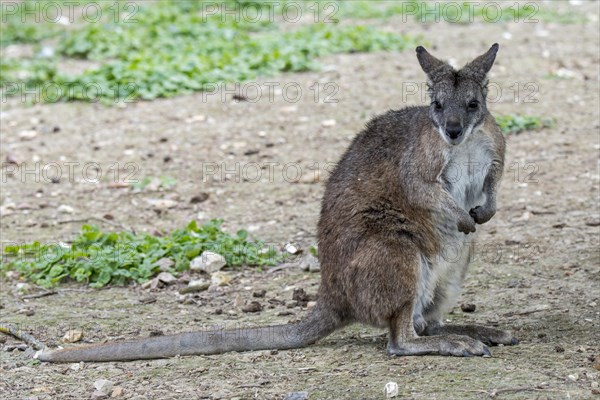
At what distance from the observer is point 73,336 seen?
17.8ft

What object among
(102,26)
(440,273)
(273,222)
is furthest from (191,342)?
(102,26)

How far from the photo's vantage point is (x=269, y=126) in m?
8.99

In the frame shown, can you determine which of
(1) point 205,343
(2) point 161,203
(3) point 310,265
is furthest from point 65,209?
(1) point 205,343

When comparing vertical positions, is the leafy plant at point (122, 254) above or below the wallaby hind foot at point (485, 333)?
below

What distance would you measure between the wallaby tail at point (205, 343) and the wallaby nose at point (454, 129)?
1.05 metres

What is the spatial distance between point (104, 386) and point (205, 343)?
581mm

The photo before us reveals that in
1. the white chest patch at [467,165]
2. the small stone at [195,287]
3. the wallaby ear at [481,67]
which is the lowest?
the small stone at [195,287]

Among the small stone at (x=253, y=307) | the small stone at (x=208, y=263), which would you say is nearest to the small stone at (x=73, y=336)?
the small stone at (x=253, y=307)

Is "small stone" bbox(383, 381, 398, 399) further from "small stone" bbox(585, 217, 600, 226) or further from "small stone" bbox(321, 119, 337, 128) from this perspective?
"small stone" bbox(321, 119, 337, 128)

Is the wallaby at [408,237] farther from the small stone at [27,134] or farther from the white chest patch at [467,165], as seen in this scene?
the small stone at [27,134]

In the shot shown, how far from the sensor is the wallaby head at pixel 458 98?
15.8ft

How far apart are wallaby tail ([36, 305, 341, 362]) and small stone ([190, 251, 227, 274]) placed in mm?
1414

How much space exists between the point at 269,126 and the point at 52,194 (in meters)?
2.06

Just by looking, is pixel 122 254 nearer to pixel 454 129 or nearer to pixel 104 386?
pixel 104 386
